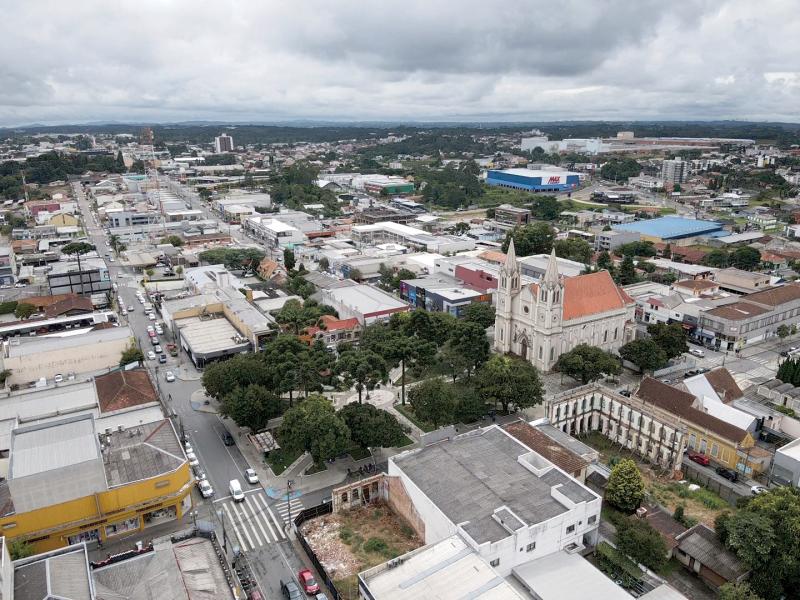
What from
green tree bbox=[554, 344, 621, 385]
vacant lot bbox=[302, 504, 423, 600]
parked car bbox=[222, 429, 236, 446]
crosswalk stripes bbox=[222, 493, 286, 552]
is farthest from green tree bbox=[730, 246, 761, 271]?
crosswalk stripes bbox=[222, 493, 286, 552]

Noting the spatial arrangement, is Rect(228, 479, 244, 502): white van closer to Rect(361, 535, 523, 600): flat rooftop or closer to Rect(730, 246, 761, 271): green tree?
Rect(361, 535, 523, 600): flat rooftop

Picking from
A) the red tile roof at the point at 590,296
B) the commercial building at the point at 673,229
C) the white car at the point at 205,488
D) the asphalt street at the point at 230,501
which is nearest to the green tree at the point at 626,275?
the red tile roof at the point at 590,296

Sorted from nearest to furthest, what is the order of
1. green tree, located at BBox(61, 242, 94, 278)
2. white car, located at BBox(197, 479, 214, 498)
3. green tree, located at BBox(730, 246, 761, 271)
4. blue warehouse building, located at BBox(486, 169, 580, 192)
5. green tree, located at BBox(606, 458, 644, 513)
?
green tree, located at BBox(606, 458, 644, 513) < white car, located at BBox(197, 479, 214, 498) < green tree, located at BBox(730, 246, 761, 271) < green tree, located at BBox(61, 242, 94, 278) < blue warehouse building, located at BBox(486, 169, 580, 192)

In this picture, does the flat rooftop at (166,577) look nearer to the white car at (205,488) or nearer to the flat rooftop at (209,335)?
the white car at (205,488)

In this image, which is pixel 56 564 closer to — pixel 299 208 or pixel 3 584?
pixel 3 584

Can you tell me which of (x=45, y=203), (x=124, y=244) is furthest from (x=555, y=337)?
(x=45, y=203)

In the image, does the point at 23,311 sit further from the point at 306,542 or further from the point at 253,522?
the point at 306,542
